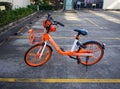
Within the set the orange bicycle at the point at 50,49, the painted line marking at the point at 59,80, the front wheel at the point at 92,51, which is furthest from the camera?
the front wheel at the point at 92,51

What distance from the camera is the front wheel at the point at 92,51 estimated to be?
262 inches

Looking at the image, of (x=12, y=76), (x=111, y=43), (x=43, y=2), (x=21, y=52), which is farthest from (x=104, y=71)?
(x=43, y=2)

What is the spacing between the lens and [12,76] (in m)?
5.93

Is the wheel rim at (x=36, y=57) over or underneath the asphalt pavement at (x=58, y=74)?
over

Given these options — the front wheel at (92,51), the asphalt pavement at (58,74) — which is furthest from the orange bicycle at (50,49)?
the asphalt pavement at (58,74)

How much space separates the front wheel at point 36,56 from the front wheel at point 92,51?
88 centimetres

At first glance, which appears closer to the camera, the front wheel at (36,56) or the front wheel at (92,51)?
the front wheel at (36,56)

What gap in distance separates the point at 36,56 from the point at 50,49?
Result: 423mm

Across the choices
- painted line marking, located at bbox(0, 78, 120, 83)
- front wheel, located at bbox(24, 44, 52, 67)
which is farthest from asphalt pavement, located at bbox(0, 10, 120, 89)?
front wheel, located at bbox(24, 44, 52, 67)

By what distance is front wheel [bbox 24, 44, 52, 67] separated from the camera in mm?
6551

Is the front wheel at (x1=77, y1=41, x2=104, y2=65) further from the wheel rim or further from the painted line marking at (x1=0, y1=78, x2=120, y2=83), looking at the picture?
the painted line marking at (x1=0, y1=78, x2=120, y2=83)

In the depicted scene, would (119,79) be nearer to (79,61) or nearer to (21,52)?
(79,61)

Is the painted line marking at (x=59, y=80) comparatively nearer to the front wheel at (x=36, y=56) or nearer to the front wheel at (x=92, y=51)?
the front wheel at (x=36, y=56)

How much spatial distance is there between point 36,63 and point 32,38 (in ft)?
2.35
